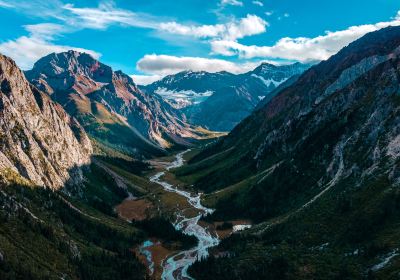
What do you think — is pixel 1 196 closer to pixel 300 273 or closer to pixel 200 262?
pixel 200 262

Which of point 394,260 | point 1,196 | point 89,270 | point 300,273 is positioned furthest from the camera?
point 1,196

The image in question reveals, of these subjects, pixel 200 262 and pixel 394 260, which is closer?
pixel 394 260

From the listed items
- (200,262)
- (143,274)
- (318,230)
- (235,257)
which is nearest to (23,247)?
(143,274)

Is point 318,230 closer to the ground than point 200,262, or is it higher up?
higher up

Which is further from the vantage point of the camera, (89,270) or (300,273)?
(89,270)

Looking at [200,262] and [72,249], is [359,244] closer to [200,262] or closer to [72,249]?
[200,262]

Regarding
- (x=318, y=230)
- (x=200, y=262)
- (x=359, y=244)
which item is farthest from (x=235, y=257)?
Result: (x=359, y=244)

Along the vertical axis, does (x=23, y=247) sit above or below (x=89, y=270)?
above

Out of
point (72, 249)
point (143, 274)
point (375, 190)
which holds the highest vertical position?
point (375, 190)

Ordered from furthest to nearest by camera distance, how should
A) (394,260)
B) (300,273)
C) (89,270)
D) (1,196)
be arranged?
(1,196) → (89,270) → (300,273) → (394,260)

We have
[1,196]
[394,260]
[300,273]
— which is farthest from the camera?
[1,196]
